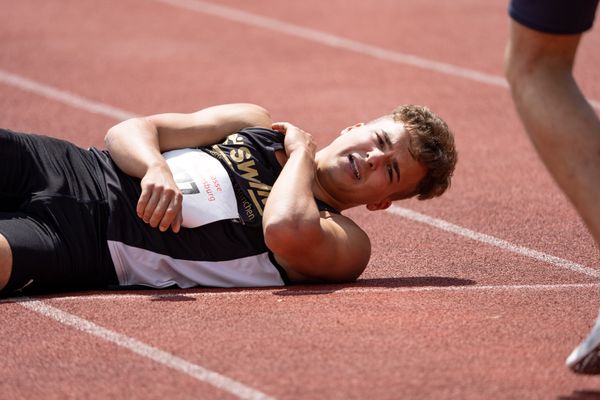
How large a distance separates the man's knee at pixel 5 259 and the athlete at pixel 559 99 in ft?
6.75

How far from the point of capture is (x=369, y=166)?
4816 mm

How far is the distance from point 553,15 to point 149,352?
1.80 meters

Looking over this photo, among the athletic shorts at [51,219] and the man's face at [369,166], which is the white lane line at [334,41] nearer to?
the man's face at [369,166]

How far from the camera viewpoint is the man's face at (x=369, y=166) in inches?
190

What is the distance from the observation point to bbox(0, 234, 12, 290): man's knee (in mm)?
4434

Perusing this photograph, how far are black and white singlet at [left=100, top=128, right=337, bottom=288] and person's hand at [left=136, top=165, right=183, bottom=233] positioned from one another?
5.6 inches

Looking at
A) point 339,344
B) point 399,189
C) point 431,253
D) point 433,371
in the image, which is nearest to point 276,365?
point 339,344

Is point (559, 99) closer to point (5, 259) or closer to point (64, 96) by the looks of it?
point (5, 259)

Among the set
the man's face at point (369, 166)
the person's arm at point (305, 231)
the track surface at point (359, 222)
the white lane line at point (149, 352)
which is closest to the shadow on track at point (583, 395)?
the track surface at point (359, 222)

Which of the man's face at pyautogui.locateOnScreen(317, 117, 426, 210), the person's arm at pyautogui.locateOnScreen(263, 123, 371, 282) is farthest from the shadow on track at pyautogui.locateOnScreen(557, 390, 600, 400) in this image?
the man's face at pyautogui.locateOnScreen(317, 117, 426, 210)

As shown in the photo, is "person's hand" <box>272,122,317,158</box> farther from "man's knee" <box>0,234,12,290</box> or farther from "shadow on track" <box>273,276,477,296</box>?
"man's knee" <box>0,234,12,290</box>

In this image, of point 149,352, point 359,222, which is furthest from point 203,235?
point 359,222

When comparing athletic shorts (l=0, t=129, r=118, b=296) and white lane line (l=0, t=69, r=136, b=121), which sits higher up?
athletic shorts (l=0, t=129, r=118, b=296)

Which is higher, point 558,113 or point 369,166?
point 558,113
